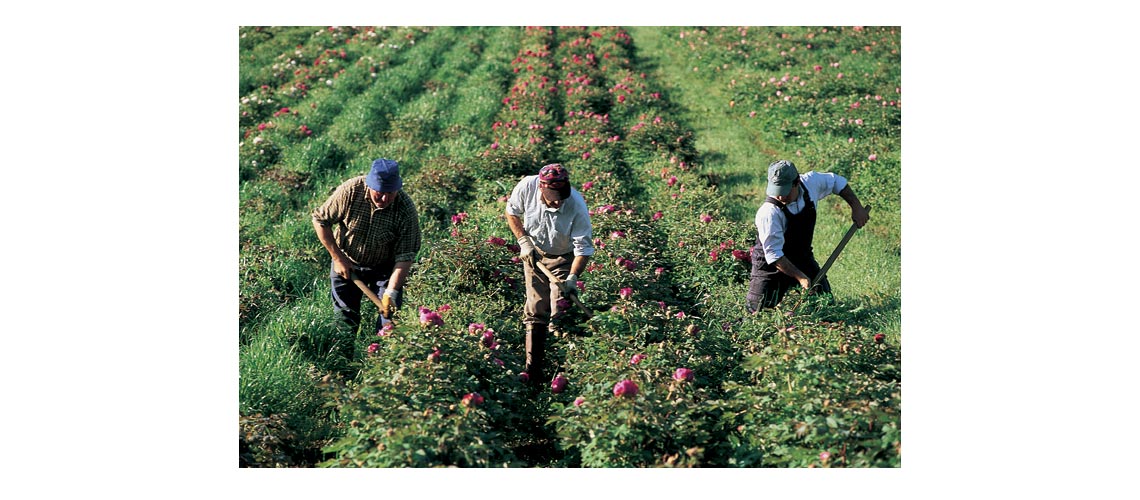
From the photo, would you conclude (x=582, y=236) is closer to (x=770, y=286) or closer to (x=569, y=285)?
(x=569, y=285)

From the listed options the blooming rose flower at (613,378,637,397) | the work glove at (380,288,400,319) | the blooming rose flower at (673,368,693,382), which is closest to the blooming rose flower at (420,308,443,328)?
the work glove at (380,288,400,319)

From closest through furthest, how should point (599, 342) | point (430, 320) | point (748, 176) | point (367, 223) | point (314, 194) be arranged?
point (430, 320)
point (599, 342)
point (367, 223)
point (314, 194)
point (748, 176)

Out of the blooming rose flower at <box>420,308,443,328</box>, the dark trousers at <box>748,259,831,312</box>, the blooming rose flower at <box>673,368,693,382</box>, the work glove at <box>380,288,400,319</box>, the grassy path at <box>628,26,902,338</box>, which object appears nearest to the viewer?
the blooming rose flower at <box>673,368,693,382</box>

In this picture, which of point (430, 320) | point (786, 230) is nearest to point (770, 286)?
point (786, 230)

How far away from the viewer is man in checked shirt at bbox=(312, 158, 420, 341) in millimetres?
4500

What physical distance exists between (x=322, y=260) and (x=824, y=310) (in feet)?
11.7

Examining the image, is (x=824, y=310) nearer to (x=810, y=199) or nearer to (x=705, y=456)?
(x=810, y=199)

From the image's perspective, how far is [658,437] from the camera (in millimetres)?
3480

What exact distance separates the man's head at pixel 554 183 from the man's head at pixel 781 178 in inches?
44.2

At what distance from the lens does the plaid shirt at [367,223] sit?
4.57 metres

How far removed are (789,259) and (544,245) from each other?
145 centimetres

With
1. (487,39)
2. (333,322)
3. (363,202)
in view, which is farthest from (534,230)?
(487,39)

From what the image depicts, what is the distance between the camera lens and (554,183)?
14.4ft

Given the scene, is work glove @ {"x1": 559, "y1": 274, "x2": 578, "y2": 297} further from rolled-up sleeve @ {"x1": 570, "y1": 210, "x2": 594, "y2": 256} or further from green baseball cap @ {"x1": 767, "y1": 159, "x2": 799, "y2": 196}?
green baseball cap @ {"x1": 767, "y1": 159, "x2": 799, "y2": 196}
